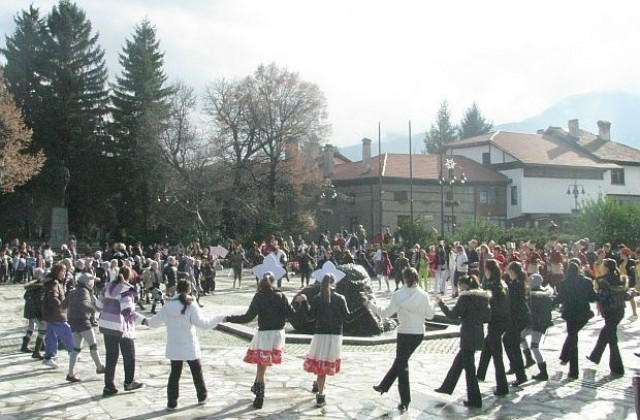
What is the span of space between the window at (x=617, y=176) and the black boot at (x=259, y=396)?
207 ft

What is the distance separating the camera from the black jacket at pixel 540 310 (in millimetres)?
10875

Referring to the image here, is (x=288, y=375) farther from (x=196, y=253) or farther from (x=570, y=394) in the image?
(x=196, y=253)

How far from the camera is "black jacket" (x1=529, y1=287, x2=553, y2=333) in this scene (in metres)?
10.9

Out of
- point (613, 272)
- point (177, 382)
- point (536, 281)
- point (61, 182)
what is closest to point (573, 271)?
point (536, 281)

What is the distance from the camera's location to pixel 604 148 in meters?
68.8

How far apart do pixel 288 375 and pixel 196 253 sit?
1876 cm

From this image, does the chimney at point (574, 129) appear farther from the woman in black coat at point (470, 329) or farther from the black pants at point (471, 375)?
the black pants at point (471, 375)

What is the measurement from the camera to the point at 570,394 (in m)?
9.55

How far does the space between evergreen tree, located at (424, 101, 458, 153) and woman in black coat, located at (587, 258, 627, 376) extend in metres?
86.6

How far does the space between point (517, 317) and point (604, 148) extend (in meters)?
64.4

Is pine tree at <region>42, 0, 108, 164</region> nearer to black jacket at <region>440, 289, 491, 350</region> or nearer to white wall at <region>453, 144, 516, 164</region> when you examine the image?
white wall at <region>453, 144, 516, 164</region>

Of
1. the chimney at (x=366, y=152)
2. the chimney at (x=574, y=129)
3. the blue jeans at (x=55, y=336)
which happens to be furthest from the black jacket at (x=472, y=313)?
the chimney at (x=574, y=129)

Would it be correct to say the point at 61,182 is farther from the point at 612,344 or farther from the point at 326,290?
the point at 612,344

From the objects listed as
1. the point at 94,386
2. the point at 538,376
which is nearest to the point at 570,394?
the point at 538,376
